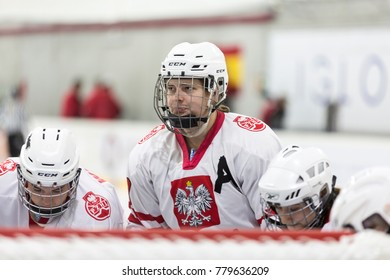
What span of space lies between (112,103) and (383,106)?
2995 mm

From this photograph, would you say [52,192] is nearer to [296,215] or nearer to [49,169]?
[49,169]

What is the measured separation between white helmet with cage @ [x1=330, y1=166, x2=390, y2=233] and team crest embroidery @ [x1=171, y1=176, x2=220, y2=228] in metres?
1.04

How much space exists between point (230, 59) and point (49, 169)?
6.31m

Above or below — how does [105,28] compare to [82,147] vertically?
above

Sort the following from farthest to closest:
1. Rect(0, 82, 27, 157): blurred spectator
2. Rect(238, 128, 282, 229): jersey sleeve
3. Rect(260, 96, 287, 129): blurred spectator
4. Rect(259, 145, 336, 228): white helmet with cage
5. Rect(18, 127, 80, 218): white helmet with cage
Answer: Rect(0, 82, 27, 157): blurred spectator
Rect(260, 96, 287, 129): blurred spectator
Rect(238, 128, 282, 229): jersey sleeve
Rect(18, 127, 80, 218): white helmet with cage
Rect(259, 145, 336, 228): white helmet with cage

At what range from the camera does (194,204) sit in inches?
113

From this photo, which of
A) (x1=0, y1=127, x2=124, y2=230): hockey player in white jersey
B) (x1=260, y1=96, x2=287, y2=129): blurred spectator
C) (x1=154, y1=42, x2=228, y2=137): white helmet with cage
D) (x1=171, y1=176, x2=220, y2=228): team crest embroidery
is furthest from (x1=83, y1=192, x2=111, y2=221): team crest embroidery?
(x1=260, y1=96, x2=287, y2=129): blurred spectator

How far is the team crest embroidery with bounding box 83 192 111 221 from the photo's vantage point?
9.20 ft

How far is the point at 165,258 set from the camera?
5.09ft

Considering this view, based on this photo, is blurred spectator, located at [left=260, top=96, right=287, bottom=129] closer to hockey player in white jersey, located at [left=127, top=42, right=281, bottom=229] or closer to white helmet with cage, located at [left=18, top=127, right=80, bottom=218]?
hockey player in white jersey, located at [left=127, top=42, right=281, bottom=229]

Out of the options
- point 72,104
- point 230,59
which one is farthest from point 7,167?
point 72,104

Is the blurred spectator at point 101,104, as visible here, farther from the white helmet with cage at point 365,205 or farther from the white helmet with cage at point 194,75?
the white helmet with cage at point 365,205
